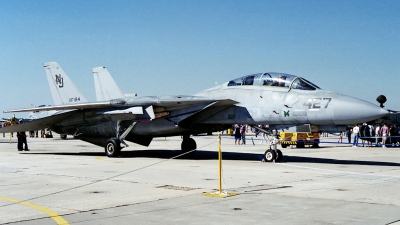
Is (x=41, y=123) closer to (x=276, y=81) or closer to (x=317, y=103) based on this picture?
(x=276, y=81)

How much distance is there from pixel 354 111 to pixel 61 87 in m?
14.3

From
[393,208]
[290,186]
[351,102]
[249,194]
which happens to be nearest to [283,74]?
[351,102]

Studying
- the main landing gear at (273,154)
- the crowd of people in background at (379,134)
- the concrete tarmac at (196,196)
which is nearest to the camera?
the concrete tarmac at (196,196)

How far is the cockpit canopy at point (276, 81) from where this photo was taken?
1529cm

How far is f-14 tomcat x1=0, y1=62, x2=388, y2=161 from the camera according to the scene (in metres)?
14.3

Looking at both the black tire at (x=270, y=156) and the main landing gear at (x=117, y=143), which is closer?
the black tire at (x=270, y=156)

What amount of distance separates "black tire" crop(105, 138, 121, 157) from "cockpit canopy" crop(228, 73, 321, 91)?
510cm

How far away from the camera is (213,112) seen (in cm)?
1702

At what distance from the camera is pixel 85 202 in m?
7.79

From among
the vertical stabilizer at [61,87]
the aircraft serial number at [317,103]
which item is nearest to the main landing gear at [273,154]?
the aircraft serial number at [317,103]

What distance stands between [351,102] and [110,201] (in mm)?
8527

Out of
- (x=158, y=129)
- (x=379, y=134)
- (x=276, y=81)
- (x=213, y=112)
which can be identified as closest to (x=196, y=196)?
(x=276, y=81)

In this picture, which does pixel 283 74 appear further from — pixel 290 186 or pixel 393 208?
pixel 393 208

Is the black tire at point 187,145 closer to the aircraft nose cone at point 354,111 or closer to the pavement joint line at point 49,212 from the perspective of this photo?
the aircraft nose cone at point 354,111
